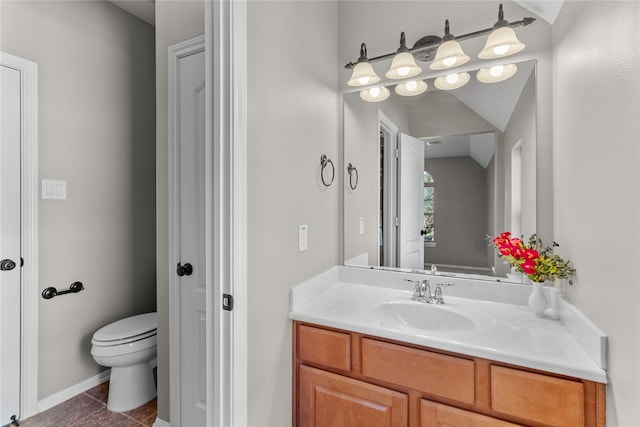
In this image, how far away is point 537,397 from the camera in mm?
956

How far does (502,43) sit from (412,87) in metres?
0.45

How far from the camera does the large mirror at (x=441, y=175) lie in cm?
150

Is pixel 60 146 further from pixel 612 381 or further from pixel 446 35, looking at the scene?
pixel 612 381

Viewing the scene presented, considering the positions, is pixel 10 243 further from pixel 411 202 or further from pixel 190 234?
pixel 411 202

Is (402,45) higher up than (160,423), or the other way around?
(402,45)

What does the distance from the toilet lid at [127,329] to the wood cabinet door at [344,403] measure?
1.24 metres

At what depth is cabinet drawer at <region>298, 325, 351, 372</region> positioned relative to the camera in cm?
126

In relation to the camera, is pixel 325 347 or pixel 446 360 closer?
pixel 446 360

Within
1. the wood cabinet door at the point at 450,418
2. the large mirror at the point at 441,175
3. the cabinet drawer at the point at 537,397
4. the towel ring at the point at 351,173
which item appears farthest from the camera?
the towel ring at the point at 351,173

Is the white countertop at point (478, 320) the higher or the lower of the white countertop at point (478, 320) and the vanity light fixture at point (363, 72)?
the lower

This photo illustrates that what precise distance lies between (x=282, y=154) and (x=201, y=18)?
921 millimetres

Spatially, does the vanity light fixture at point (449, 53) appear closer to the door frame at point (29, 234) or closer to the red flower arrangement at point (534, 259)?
the red flower arrangement at point (534, 259)

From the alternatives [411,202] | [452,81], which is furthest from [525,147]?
[411,202]

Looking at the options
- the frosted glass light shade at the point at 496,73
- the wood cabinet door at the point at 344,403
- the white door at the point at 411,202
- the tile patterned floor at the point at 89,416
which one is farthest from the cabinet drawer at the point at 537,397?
the tile patterned floor at the point at 89,416
